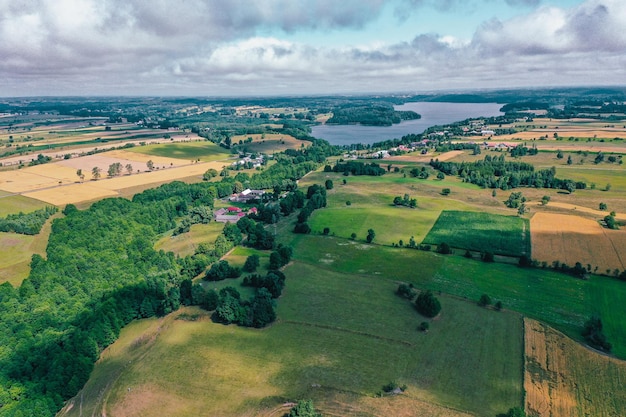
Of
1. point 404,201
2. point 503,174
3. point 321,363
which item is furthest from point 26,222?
point 503,174

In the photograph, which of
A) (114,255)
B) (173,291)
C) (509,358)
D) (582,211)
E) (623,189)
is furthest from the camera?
(623,189)

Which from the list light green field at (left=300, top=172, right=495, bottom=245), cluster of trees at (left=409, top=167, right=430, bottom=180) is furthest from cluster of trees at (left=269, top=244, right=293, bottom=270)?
cluster of trees at (left=409, top=167, right=430, bottom=180)

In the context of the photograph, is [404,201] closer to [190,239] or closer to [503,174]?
[503,174]

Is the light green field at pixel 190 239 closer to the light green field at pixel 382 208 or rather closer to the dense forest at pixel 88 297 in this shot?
the dense forest at pixel 88 297

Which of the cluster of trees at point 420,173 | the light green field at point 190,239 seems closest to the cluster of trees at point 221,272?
the light green field at point 190,239

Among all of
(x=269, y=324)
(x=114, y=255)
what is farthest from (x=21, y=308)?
(x=269, y=324)

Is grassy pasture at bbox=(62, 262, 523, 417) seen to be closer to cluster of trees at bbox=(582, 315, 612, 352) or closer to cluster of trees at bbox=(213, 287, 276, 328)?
cluster of trees at bbox=(213, 287, 276, 328)

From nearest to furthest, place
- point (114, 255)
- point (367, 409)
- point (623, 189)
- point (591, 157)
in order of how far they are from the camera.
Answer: point (367, 409)
point (114, 255)
point (623, 189)
point (591, 157)

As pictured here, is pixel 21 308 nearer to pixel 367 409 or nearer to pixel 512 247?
pixel 367 409
